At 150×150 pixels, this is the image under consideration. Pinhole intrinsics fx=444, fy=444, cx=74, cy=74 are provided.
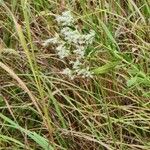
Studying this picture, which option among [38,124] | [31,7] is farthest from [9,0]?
[38,124]

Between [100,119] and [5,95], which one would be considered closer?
[100,119]

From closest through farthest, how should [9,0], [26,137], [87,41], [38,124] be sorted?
[87,41] → [26,137] → [38,124] → [9,0]

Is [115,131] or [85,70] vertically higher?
[85,70]

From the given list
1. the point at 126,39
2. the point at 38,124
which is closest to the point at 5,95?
the point at 38,124

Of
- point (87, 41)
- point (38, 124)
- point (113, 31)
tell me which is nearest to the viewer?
point (87, 41)

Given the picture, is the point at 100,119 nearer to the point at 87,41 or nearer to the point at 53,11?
the point at 87,41

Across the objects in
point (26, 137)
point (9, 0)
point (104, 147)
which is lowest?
point (104, 147)

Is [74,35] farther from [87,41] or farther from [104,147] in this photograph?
[104,147]
